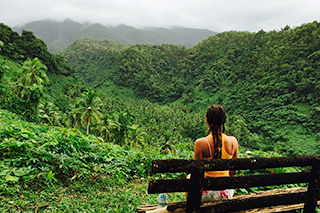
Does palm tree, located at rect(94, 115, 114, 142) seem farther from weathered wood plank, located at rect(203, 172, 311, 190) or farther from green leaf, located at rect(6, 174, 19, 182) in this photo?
weathered wood plank, located at rect(203, 172, 311, 190)

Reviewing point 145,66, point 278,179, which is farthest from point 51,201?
point 145,66

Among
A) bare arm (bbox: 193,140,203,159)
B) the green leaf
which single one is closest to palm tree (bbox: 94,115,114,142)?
the green leaf

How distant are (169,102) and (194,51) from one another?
5391 cm

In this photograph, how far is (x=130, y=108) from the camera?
76.0 m

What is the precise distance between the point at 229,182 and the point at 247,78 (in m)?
109

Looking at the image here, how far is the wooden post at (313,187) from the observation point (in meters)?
2.36

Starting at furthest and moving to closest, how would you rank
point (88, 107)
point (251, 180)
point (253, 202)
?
point (88, 107), point (253, 202), point (251, 180)

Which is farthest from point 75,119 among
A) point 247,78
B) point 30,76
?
point 247,78

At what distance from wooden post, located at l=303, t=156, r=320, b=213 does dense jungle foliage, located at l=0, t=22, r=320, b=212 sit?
7.94 feet

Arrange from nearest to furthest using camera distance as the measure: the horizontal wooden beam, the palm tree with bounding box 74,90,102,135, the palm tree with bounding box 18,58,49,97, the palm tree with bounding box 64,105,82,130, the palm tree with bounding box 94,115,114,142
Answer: the horizontal wooden beam < the palm tree with bounding box 18,58,49,97 < the palm tree with bounding box 74,90,102,135 < the palm tree with bounding box 64,105,82,130 < the palm tree with bounding box 94,115,114,142

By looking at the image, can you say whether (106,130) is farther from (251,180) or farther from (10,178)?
(251,180)

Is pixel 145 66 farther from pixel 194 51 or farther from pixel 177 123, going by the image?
pixel 177 123

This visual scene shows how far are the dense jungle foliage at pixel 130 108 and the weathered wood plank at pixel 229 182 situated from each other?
6.52 feet

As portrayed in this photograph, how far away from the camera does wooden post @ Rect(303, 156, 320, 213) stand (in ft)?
7.75
